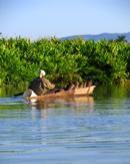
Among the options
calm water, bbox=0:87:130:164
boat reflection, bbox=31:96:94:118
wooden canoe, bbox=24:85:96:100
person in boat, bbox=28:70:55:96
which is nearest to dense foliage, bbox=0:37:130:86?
wooden canoe, bbox=24:85:96:100

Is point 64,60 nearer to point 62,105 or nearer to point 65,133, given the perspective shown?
point 62,105

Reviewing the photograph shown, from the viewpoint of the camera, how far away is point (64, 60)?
53812 mm

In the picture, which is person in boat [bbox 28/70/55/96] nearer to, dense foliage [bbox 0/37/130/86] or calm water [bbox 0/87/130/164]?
calm water [bbox 0/87/130/164]

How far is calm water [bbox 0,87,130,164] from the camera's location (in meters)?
16.0

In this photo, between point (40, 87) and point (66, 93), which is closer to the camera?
point (40, 87)

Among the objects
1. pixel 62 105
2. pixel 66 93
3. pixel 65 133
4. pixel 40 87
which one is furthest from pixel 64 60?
pixel 65 133

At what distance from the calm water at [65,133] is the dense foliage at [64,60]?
1921cm

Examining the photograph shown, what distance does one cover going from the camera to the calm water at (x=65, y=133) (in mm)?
16047

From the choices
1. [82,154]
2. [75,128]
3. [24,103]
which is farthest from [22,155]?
[24,103]

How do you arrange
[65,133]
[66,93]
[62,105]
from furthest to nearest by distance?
[66,93], [62,105], [65,133]

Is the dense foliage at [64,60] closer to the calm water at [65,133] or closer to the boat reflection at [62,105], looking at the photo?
the boat reflection at [62,105]

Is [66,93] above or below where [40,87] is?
below

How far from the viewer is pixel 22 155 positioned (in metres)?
16.4

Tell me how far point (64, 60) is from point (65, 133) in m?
33.6
